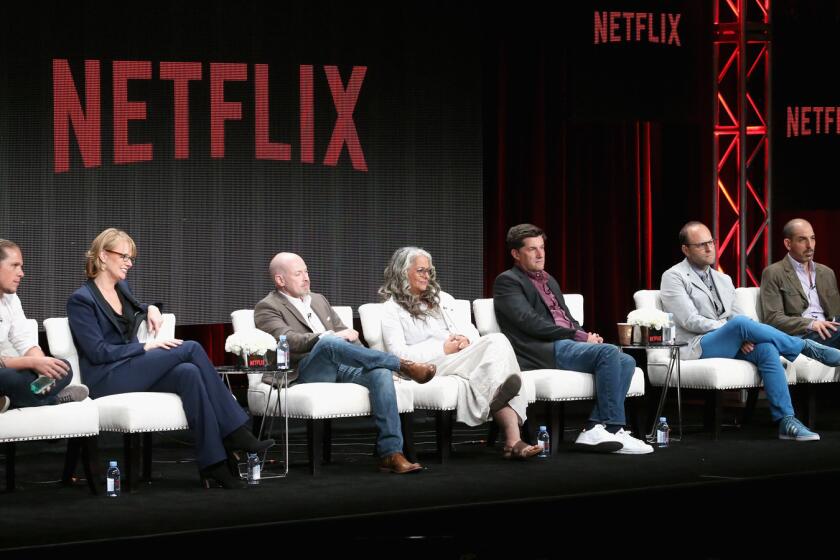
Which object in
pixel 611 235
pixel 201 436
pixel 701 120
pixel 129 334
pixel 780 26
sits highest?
pixel 780 26

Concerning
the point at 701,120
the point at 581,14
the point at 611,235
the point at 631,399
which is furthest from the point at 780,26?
the point at 631,399

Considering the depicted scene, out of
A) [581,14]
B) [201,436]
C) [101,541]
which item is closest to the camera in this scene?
[101,541]

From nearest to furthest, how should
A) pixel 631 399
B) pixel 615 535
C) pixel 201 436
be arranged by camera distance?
pixel 615 535, pixel 201 436, pixel 631 399

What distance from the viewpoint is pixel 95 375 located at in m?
5.66

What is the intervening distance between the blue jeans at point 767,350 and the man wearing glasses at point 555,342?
2.36 ft

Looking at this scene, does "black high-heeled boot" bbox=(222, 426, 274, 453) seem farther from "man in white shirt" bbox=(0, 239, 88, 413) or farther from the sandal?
the sandal

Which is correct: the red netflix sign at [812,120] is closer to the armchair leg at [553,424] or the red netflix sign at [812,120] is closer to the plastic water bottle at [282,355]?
the armchair leg at [553,424]

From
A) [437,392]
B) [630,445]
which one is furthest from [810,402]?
[437,392]

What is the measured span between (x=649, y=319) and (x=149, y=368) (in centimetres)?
257

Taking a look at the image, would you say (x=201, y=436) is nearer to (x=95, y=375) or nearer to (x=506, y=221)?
(x=95, y=375)

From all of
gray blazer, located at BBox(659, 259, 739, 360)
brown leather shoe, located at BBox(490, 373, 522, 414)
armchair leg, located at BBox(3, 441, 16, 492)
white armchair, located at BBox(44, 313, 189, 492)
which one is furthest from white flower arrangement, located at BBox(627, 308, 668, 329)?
armchair leg, located at BBox(3, 441, 16, 492)

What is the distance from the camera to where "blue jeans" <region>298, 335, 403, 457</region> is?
5941 millimetres

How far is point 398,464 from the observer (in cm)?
590

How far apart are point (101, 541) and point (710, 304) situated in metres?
4.07
